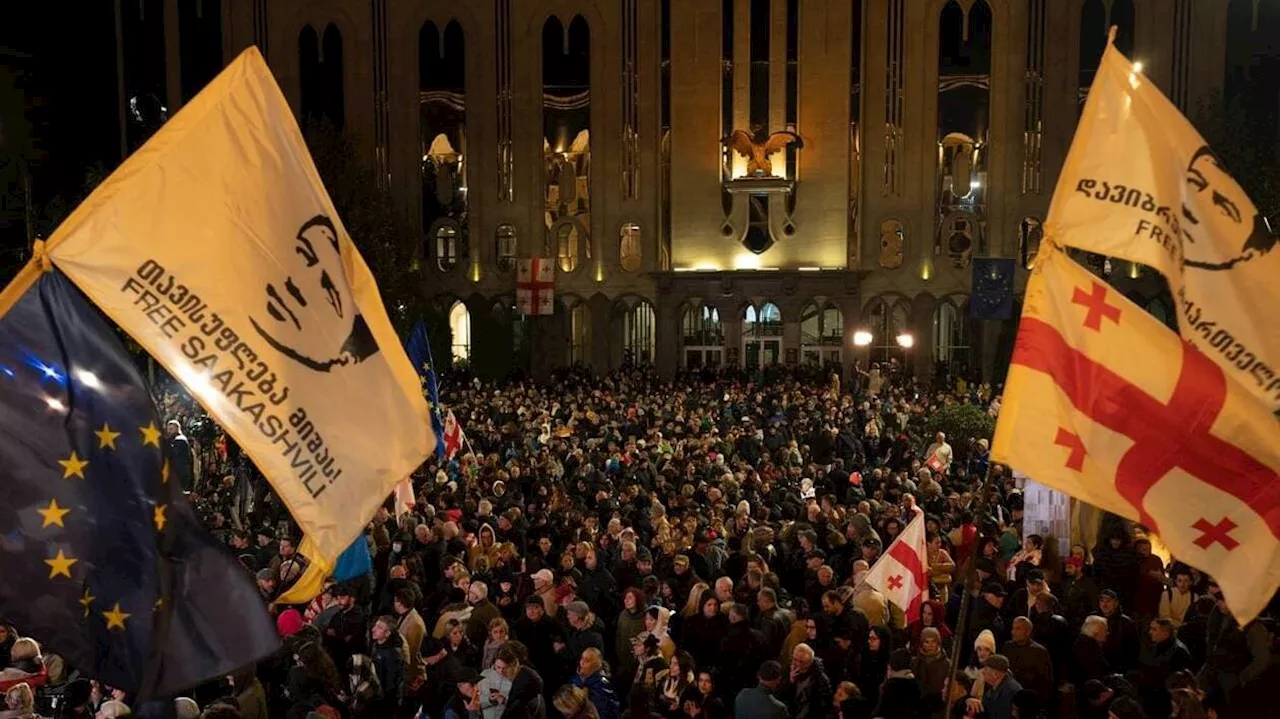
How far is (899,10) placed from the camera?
35469mm

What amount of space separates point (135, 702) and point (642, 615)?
4684 millimetres

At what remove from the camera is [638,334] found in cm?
3784

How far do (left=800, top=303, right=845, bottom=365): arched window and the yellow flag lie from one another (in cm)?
3150

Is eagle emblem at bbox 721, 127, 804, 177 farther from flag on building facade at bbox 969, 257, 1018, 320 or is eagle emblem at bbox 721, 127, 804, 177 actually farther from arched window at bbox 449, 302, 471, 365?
arched window at bbox 449, 302, 471, 365

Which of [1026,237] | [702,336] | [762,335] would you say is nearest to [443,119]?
[702,336]

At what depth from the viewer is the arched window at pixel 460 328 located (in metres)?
38.4

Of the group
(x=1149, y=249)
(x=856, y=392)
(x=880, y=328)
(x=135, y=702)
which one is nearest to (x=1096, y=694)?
(x=1149, y=249)

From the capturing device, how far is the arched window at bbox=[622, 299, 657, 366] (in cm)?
3759

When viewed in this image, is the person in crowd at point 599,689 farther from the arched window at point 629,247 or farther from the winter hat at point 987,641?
the arched window at point 629,247

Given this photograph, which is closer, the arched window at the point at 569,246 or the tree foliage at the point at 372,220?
the tree foliage at the point at 372,220

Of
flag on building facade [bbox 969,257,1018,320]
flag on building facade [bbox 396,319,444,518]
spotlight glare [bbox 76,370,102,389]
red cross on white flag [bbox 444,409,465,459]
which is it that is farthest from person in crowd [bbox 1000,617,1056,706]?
flag on building facade [bbox 969,257,1018,320]

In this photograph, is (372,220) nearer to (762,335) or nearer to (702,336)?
(702,336)

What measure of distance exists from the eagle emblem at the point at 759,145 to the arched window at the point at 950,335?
7221mm

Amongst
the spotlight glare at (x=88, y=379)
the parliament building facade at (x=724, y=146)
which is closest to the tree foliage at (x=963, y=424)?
the parliament building facade at (x=724, y=146)
